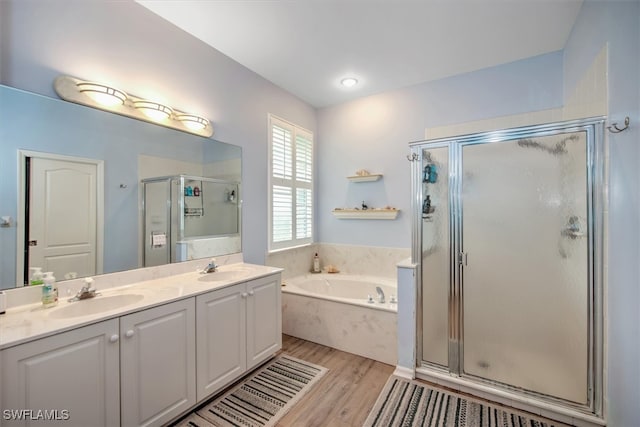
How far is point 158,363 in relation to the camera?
154cm

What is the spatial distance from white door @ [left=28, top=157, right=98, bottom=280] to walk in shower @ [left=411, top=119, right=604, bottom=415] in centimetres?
229

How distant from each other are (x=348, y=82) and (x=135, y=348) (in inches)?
120

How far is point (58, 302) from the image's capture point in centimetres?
153

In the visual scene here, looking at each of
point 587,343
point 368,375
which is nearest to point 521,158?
point 587,343

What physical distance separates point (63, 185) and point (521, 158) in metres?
2.94

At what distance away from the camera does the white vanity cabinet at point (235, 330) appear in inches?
70.1

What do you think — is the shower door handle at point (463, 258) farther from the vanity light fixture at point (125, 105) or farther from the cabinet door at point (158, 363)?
the vanity light fixture at point (125, 105)

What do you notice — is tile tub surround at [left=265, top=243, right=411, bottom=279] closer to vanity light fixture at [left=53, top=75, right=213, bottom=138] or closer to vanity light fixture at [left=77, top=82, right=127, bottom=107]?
vanity light fixture at [left=53, top=75, right=213, bottom=138]

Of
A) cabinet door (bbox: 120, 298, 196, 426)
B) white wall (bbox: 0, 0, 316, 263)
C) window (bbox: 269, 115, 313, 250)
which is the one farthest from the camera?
window (bbox: 269, 115, 313, 250)

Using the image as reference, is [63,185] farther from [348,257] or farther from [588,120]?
[588,120]

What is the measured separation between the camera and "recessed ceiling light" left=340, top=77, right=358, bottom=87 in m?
3.03

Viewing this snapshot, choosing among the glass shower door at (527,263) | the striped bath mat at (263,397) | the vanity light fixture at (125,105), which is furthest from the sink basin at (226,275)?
the glass shower door at (527,263)

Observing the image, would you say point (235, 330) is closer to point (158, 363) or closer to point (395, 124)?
point (158, 363)

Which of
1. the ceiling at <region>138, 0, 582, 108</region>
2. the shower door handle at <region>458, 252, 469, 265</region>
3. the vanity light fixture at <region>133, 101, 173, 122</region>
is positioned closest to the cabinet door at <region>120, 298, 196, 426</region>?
the vanity light fixture at <region>133, 101, 173, 122</region>
